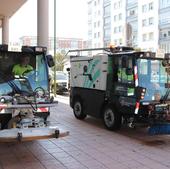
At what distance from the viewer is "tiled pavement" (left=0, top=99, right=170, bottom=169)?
273 inches

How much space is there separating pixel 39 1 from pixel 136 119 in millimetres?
7000

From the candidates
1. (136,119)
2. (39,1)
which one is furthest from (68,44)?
(136,119)

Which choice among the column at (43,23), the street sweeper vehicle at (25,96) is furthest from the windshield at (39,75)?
the column at (43,23)

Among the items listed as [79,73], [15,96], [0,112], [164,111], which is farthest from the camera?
[79,73]

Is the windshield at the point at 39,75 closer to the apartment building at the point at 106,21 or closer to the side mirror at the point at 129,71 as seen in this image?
the side mirror at the point at 129,71

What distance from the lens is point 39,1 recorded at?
1416 centimetres

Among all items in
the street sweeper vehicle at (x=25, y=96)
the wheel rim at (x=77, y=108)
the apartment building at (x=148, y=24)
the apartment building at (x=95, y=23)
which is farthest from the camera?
the apartment building at (x=95, y=23)

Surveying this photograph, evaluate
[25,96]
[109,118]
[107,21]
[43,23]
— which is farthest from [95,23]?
[25,96]

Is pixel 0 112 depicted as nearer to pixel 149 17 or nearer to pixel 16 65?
pixel 16 65

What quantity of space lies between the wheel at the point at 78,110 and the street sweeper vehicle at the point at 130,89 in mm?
742

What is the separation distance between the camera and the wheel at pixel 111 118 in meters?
9.96

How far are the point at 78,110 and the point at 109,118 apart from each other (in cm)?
222

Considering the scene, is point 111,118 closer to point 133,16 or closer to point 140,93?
point 140,93

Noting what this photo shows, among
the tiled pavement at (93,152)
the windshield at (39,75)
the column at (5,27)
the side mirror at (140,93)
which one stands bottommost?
the tiled pavement at (93,152)
